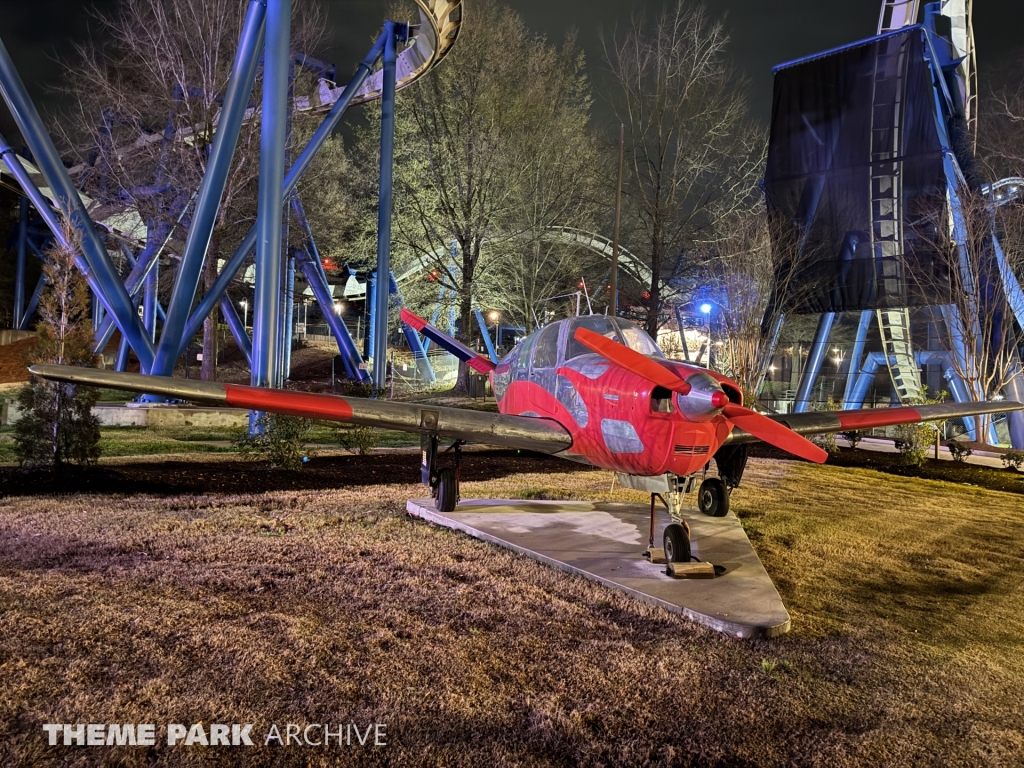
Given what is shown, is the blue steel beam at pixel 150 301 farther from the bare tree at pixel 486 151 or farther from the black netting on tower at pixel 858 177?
the black netting on tower at pixel 858 177

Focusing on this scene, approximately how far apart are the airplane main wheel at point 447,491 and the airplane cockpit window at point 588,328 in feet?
7.55

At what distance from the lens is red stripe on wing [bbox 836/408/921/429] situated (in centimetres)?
707

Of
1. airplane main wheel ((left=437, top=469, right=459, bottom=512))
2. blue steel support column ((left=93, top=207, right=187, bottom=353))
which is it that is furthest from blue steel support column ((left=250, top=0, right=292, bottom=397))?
blue steel support column ((left=93, top=207, right=187, bottom=353))

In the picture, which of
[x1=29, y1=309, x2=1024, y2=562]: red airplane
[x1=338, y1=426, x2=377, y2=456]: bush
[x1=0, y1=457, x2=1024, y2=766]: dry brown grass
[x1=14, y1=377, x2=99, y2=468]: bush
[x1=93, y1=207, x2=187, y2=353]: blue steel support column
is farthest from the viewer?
[x1=93, y1=207, x2=187, y2=353]: blue steel support column

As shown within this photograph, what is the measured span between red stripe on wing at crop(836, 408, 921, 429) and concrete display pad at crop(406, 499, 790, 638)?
5.99 ft

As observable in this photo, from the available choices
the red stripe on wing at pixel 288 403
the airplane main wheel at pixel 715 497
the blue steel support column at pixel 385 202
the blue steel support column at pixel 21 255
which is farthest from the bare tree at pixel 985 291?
the blue steel support column at pixel 21 255

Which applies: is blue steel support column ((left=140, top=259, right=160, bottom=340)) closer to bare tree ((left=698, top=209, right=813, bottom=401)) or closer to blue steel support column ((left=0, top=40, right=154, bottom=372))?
blue steel support column ((left=0, top=40, right=154, bottom=372))

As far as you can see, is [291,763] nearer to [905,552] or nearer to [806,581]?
[806,581]

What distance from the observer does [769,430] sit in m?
4.72

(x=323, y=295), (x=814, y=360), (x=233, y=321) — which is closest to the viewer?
(x=233, y=321)

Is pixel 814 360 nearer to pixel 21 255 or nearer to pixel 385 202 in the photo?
pixel 385 202

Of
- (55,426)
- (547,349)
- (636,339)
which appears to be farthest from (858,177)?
(55,426)

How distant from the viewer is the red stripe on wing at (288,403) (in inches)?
196

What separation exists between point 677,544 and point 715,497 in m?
2.42
